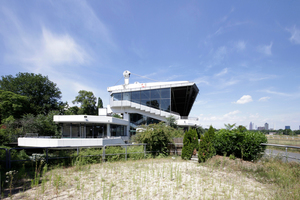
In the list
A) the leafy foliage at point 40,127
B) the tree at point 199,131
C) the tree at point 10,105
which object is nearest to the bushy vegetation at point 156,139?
the tree at point 199,131

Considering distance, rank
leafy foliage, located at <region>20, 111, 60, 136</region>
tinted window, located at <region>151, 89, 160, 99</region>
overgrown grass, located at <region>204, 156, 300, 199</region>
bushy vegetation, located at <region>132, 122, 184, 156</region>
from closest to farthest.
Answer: overgrown grass, located at <region>204, 156, 300, 199</region> < bushy vegetation, located at <region>132, 122, 184, 156</region> < leafy foliage, located at <region>20, 111, 60, 136</region> < tinted window, located at <region>151, 89, 160, 99</region>

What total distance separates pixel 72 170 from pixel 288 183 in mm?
9675

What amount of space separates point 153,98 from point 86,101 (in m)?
29.6

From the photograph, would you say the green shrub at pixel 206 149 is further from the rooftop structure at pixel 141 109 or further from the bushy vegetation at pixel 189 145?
the rooftop structure at pixel 141 109

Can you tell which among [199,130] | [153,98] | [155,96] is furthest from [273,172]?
[199,130]

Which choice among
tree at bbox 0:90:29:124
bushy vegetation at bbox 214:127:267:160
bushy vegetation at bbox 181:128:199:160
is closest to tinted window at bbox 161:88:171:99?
bushy vegetation at bbox 181:128:199:160

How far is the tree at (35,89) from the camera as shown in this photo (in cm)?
4547

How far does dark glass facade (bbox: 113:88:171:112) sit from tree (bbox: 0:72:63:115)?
96.0 feet

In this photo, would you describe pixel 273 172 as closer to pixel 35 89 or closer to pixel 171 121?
pixel 171 121

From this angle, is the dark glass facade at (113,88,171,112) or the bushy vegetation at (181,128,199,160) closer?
the bushy vegetation at (181,128,199,160)

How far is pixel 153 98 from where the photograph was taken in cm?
3089

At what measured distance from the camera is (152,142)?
13336 millimetres

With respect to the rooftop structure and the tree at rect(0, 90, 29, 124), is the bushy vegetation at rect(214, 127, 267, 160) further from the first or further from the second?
the tree at rect(0, 90, 29, 124)

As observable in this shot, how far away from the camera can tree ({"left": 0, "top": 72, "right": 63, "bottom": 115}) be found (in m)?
45.5
